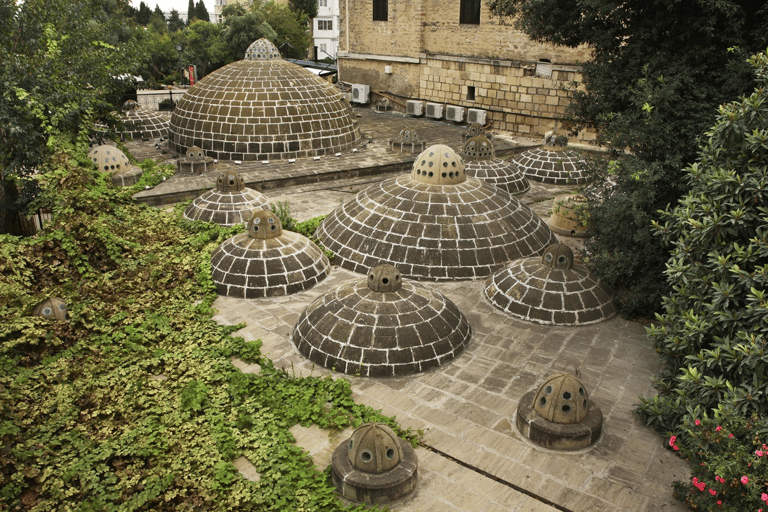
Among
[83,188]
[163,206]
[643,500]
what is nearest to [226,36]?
[163,206]

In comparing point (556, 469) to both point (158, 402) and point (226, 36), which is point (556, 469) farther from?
point (226, 36)

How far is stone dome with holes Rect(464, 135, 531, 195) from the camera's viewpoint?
17.7 meters

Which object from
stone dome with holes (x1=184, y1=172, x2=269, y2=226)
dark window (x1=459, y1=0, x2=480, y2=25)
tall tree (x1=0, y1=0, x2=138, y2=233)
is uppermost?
dark window (x1=459, y1=0, x2=480, y2=25)

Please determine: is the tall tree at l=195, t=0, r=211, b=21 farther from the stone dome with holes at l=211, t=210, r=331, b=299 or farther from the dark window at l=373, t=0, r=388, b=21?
the stone dome with holes at l=211, t=210, r=331, b=299

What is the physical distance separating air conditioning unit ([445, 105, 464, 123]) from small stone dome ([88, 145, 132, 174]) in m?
15.9

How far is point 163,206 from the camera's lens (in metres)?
16.9

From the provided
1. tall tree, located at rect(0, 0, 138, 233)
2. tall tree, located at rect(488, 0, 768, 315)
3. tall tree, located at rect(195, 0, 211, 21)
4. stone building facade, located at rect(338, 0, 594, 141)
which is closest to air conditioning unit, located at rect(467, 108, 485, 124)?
stone building facade, located at rect(338, 0, 594, 141)

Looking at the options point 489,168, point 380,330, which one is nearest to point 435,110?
point 489,168

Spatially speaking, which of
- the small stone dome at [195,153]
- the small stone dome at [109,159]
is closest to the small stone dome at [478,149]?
the small stone dome at [195,153]

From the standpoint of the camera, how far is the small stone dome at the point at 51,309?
9.56m

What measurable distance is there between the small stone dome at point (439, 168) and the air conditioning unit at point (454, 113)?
16.0 metres

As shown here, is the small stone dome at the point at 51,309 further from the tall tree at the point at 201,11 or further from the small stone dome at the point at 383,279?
the tall tree at the point at 201,11

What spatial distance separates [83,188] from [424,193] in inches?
298

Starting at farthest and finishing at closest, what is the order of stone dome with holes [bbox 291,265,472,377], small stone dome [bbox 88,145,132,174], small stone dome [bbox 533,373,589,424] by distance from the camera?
small stone dome [bbox 88,145,132,174], stone dome with holes [bbox 291,265,472,377], small stone dome [bbox 533,373,589,424]
